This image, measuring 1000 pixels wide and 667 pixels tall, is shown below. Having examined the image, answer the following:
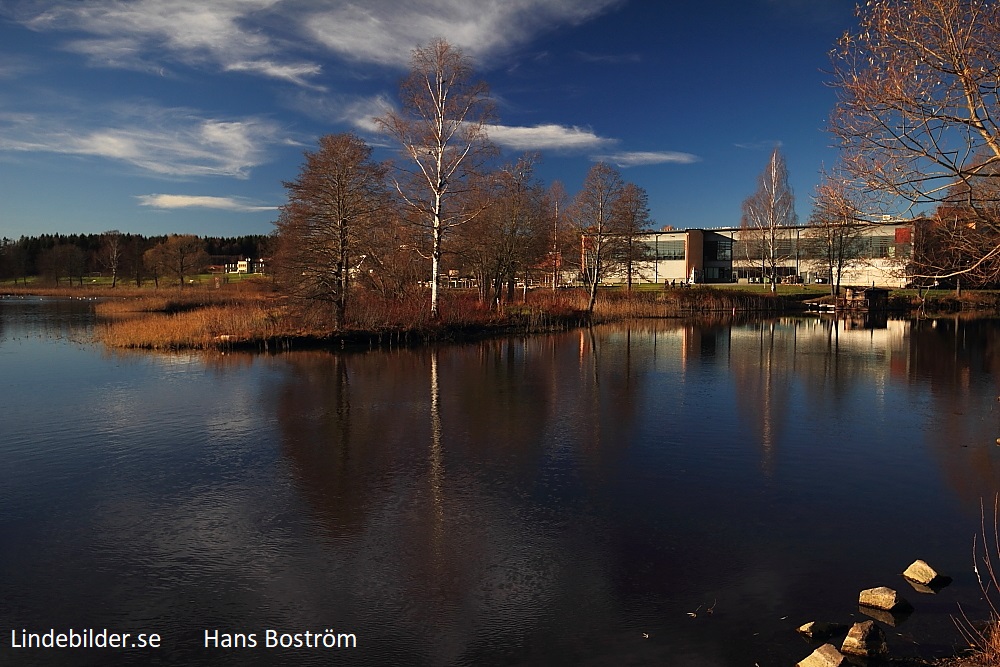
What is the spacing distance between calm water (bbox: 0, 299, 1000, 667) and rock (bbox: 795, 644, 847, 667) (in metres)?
0.23

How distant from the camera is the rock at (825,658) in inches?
192

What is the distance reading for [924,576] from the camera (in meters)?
6.42

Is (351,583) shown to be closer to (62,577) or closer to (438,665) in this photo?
(438,665)

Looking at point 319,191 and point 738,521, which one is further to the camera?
point 319,191

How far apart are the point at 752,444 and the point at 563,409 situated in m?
3.89

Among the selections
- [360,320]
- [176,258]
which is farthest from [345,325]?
[176,258]

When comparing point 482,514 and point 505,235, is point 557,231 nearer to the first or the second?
point 505,235

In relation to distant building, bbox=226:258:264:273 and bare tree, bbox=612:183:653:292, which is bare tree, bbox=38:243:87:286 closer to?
distant building, bbox=226:258:264:273

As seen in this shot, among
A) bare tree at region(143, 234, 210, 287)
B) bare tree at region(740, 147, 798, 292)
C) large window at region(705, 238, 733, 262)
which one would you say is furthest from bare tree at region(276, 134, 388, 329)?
large window at region(705, 238, 733, 262)

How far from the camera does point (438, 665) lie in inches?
202

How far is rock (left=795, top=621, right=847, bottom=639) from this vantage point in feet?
18.1

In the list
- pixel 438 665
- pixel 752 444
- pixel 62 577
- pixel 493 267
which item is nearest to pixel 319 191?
pixel 493 267

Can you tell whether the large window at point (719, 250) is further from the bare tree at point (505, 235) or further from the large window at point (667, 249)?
the bare tree at point (505, 235)

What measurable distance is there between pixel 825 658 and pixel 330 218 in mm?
23655
